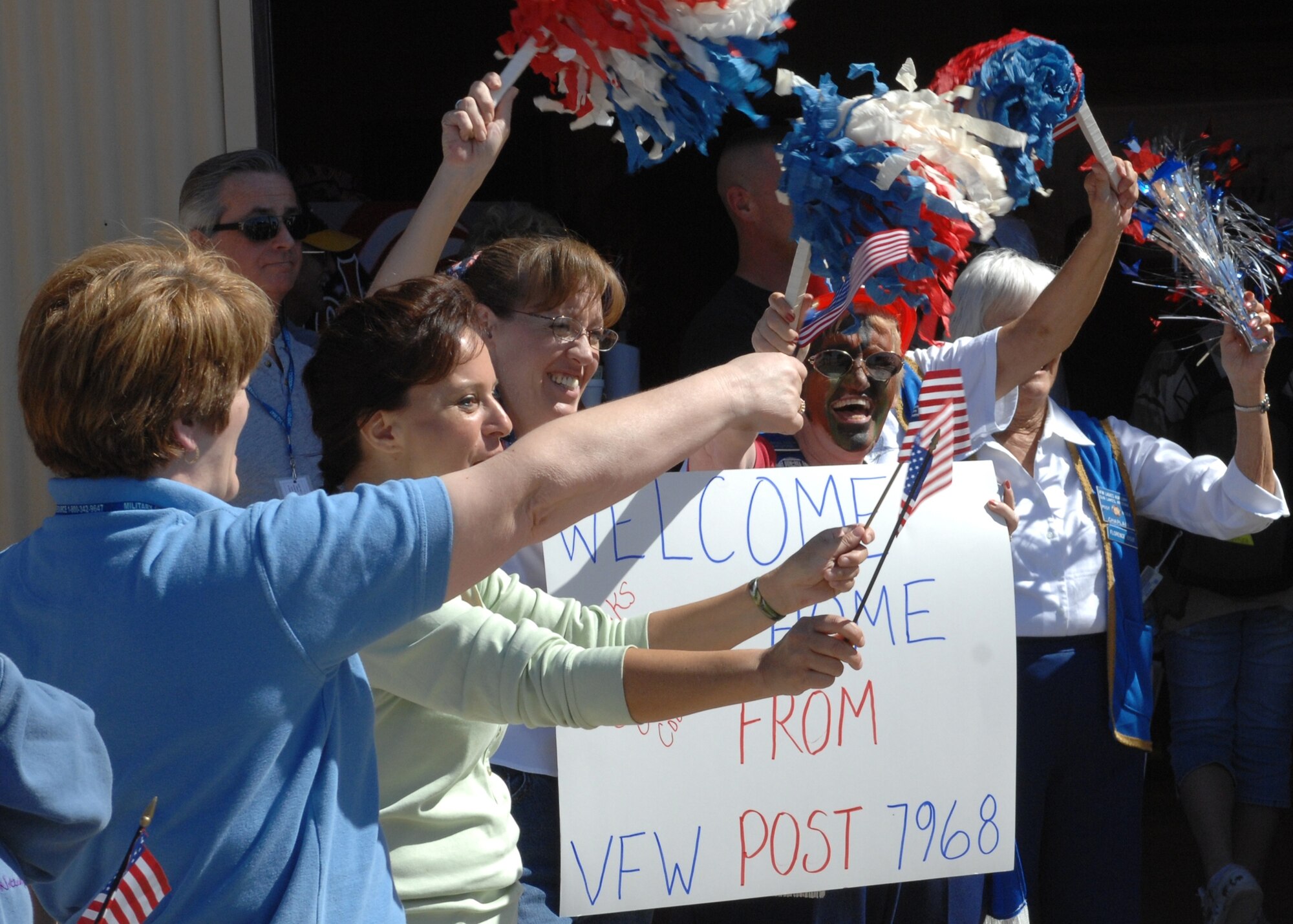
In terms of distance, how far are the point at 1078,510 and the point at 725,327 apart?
88 centimetres

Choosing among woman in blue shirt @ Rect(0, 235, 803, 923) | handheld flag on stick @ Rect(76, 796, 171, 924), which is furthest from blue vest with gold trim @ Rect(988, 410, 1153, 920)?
handheld flag on stick @ Rect(76, 796, 171, 924)

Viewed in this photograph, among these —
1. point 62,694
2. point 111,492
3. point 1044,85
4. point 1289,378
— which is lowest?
point 1289,378

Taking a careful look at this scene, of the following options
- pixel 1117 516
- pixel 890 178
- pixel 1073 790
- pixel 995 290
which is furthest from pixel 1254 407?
pixel 890 178

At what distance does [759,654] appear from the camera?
152 centimetres

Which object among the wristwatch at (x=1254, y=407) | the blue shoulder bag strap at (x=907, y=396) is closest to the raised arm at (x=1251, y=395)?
the wristwatch at (x=1254, y=407)

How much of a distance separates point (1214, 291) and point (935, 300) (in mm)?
1006

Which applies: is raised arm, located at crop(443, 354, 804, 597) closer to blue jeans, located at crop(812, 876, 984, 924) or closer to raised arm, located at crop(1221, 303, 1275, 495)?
blue jeans, located at crop(812, 876, 984, 924)

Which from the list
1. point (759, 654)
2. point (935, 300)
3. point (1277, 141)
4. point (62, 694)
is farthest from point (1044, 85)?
point (1277, 141)

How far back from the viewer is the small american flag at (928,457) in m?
1.61

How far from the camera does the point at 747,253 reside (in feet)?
10.8

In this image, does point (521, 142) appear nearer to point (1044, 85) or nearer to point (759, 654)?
point (1044, 85)

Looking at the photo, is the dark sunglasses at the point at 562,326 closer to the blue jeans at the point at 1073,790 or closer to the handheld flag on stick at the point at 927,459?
the handheld flag on stick at the point at 927,459

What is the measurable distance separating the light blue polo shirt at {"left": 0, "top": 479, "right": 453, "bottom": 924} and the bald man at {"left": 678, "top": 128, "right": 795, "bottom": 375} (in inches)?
76.5

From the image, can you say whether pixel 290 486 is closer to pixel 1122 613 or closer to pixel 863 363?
pixel 863 363
